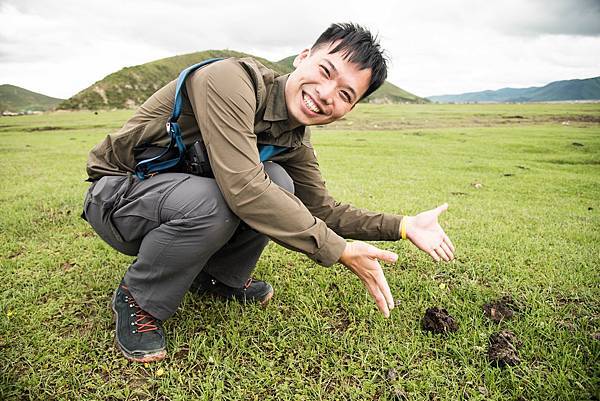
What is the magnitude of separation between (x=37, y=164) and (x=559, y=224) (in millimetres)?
11736

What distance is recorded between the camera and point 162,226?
91.5 inches

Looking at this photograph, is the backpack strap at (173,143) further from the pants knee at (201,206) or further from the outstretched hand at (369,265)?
the outstretched hand at (369,265)

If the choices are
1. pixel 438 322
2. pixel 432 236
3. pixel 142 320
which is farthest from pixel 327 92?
pixel 142 320

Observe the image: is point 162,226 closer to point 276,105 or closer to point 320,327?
point 276,105

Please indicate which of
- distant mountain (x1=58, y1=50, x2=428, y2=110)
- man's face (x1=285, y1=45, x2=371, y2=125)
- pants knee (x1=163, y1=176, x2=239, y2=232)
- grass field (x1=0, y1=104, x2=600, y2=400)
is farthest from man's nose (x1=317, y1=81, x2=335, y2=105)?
distant mountain (x1=58, y1=50, x2=428, y2=110)

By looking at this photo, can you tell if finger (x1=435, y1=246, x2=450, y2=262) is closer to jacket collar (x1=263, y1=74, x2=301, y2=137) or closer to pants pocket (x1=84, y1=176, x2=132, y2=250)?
jacket collar (x1=263, y1=74, x2=301, y2=137)

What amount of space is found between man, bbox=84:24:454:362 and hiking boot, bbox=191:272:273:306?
365mm

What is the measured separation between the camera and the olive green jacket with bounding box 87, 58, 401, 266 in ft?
7.09

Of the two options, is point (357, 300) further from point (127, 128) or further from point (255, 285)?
point (127, 128)

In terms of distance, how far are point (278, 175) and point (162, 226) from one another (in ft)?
2.73

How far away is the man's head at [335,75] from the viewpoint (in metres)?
2.38

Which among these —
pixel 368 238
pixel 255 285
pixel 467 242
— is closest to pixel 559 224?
pixel 467 242

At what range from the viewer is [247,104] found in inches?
88.7

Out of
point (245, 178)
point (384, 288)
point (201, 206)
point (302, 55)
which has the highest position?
point (302, 55)
